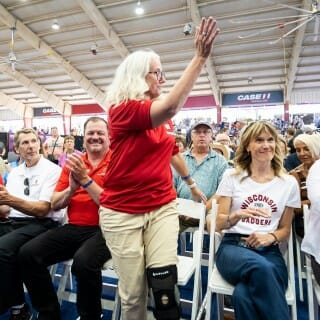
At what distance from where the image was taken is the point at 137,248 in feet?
3.92

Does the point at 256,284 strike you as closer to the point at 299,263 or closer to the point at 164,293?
the point at 164,293

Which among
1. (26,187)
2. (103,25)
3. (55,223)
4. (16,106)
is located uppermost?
(103,25)

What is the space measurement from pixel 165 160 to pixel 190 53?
11.0 m

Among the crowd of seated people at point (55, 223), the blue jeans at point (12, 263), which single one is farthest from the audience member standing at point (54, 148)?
the blue jeans at point (12, 263)

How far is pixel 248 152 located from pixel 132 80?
90 cm

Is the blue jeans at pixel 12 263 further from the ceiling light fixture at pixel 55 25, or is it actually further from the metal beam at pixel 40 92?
the metal beam at pixel 40 92

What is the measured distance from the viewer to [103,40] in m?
10.9

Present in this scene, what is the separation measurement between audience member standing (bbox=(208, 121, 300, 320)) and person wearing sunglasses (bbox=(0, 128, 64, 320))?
3.70 ft

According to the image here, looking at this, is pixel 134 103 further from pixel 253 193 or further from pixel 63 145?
pixel 63 145

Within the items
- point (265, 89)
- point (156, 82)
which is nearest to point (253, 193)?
point (156, 82)

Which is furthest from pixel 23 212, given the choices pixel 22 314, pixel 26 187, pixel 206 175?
pixel 206 175

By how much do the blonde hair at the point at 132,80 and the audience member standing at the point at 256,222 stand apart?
2.59 ft

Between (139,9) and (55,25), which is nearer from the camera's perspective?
(139,9)

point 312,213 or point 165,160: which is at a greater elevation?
point 165,160
